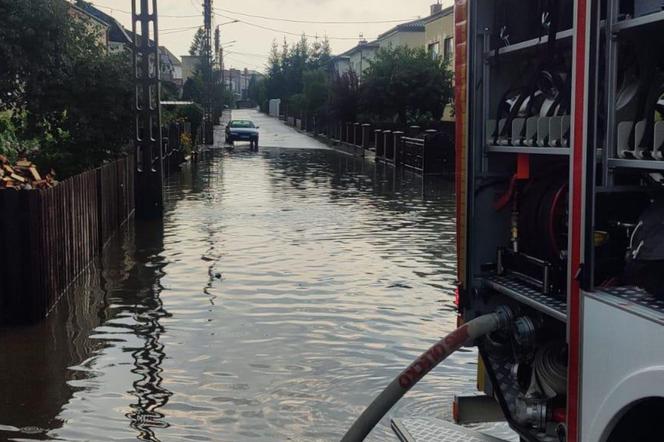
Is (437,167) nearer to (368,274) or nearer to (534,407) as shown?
(368,274)

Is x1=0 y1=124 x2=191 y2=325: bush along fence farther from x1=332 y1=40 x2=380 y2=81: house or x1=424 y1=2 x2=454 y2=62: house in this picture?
x1=332 y1=40 x2=380 y2=81: house

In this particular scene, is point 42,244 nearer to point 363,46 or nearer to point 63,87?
point 63,87

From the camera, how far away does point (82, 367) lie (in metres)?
6.97

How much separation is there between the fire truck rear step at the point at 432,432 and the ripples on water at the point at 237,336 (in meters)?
0.88

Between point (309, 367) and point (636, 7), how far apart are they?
14.4ft

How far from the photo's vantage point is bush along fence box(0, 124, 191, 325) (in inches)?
319

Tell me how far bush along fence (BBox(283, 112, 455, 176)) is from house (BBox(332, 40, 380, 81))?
87.1 feet

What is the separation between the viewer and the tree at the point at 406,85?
39062 millimetres

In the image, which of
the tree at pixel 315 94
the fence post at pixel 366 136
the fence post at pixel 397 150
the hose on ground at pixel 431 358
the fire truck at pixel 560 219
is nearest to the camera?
the fire truck at pixel 560 219

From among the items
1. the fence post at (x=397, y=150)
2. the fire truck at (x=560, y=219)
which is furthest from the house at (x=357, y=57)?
the fire truck at (x=560, y=219)

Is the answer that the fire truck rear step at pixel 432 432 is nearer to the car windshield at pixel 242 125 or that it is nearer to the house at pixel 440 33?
the car windshield at pixel 242 125

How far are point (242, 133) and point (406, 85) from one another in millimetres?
9561

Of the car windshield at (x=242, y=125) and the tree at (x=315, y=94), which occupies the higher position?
the tree at (x=315, y=94)

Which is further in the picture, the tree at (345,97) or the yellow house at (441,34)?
the yellow house at (441,34)
